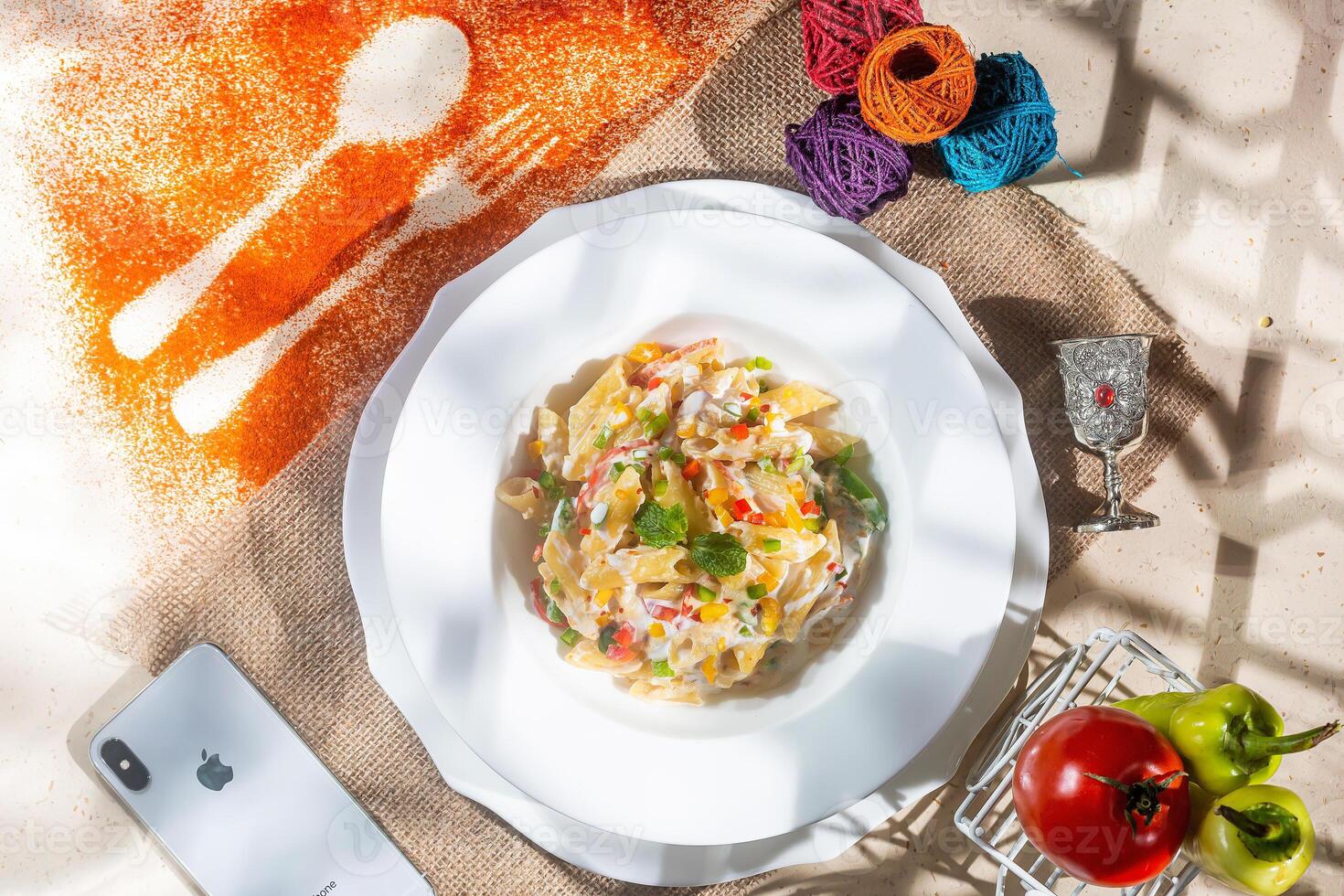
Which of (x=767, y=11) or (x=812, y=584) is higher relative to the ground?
(x=767, y=11)

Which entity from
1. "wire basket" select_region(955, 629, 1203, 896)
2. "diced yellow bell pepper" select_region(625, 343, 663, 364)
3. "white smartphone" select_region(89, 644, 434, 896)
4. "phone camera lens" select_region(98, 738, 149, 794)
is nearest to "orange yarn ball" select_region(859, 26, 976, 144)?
"diced yellow bell pepper" select_region(625, 343, 663, 364)

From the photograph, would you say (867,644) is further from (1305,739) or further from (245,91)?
(245,91)

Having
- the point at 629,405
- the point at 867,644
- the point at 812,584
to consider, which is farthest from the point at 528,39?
the point at 867,644

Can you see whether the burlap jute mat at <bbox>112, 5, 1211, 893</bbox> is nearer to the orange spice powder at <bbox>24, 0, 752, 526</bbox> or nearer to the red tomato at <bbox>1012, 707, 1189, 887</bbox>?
the orange spice powder at <bbox>24, 0, 752, 526</bbox>

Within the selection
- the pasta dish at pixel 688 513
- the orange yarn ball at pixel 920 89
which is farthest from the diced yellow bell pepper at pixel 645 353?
the orange yarn ball at pixel 920 89

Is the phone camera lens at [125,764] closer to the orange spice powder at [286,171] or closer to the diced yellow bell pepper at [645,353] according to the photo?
the orange spice powder at [286,171]

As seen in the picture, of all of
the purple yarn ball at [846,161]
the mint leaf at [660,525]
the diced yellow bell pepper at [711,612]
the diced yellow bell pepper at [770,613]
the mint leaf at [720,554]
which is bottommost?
the diced yellow bell pepper at [770,613]

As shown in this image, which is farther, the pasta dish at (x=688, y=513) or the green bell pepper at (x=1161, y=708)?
the pasta dish at (x=688, y=513)
